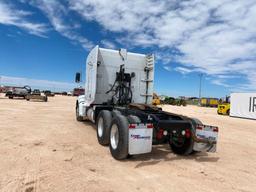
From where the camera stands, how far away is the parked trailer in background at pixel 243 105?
24.8m

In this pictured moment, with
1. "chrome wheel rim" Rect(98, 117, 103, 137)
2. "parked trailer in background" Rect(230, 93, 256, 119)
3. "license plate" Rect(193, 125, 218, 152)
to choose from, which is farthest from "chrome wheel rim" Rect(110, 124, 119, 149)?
"parked trailer in background" Rect(230, 93, 256, 119)

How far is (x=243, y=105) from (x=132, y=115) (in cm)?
2319

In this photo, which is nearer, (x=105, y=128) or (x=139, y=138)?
(x=139, y=138)

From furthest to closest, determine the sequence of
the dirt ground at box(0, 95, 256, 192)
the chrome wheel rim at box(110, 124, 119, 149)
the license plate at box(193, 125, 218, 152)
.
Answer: the chrome wheel rim at box(110, 124, 119, 149)
the license plate at box(193, 125, 218, 152)
the dirt ground at box(0, 95, 256, 192)

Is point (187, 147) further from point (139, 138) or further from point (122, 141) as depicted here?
point (122, 141)

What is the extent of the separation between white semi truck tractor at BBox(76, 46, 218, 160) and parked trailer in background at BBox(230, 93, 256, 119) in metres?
19.5

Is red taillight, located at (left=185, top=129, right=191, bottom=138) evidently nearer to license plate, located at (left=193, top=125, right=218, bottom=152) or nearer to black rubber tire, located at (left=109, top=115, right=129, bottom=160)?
license plate, located at (left=193, top=125, right=218, bottom=152)

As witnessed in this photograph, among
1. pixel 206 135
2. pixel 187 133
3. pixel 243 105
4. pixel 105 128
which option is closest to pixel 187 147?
pixel 187 133

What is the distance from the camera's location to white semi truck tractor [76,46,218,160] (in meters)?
5.44

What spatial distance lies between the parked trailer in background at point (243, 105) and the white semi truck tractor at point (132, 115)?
63.9 feet

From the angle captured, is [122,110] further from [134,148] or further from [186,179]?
[186,179]

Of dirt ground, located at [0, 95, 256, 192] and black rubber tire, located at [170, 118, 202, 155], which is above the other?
black rubber tire, located at [170, 118, 202, 155]

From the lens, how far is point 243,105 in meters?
25.9

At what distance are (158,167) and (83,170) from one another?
1.67m
